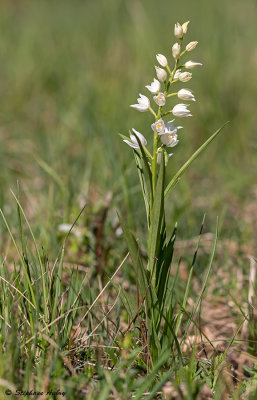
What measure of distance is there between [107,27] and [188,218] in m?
3.10

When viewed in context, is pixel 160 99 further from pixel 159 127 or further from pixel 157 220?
pixel 157 220

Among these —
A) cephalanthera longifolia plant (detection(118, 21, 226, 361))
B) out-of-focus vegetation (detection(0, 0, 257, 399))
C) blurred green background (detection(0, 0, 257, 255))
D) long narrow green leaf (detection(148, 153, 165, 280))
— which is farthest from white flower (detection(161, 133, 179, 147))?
blurred green background (detection(0, 0, 257, 255))

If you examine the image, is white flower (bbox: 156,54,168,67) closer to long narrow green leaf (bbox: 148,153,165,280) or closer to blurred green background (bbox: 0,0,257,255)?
long narrow green leaf (bbox: 148,153,165,280)

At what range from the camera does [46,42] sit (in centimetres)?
563

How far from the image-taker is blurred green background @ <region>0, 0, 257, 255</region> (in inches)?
110

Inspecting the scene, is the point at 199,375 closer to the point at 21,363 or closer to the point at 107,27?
the point at 21,363

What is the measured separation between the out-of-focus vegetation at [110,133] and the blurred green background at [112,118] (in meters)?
0.01

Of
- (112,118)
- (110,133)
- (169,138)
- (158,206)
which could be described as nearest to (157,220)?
(158,206)

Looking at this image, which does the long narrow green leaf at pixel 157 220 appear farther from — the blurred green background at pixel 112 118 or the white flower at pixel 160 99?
the blurred green background at pixel 112 118

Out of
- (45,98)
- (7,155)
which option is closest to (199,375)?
(7,155)

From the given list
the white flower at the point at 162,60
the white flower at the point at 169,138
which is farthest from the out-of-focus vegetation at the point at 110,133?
the white flower at the point at 162,60

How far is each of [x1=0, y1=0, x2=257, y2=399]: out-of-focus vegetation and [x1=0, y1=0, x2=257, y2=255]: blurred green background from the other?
1 cm

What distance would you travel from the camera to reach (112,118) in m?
3.59

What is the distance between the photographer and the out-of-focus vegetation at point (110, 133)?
8.14ft
